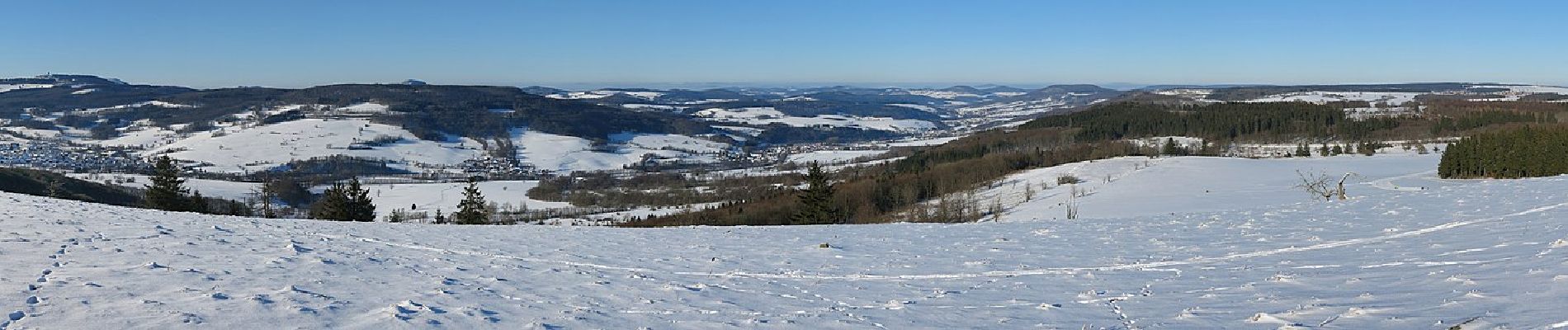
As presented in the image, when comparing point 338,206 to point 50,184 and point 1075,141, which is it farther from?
point 1075,141

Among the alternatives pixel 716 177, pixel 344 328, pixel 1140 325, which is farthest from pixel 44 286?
pixel 716 177

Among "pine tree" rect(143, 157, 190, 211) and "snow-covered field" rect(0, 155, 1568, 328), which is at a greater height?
"snow-covered field" rect(0, 155, 1568, 328)

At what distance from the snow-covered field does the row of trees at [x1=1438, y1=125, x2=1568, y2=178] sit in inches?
1428

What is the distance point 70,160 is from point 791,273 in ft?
752

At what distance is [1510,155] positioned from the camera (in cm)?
5306

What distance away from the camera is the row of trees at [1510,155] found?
49.3m

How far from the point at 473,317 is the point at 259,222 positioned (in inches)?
508

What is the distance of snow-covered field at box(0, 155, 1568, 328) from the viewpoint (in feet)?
29.6

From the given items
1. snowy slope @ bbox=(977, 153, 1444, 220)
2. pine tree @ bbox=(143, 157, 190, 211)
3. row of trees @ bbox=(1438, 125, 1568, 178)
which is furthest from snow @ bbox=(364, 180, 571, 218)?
row of trees @ bbox=(1438, 125, 1568, 178)

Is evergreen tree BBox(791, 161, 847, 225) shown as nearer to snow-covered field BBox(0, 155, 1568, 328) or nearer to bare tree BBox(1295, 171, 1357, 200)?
bare tree BBox(1295, 171, 1357, 200)

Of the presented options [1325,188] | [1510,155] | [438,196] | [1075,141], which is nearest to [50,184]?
[438,196]

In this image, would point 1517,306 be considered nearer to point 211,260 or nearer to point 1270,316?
point 1270,316

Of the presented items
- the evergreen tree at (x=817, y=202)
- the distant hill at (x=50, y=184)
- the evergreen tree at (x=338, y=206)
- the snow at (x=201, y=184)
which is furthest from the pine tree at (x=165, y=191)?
the snow at (x=201, y=184)

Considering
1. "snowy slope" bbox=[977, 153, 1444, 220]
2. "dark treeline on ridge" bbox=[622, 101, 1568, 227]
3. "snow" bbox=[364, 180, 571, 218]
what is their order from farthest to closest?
"snow" bbox=[364, 180, 571, 218], "dark treeline on ridge" bbox=[622, 101, 1568, 227], "snowy slope" bbox=[977, 153, 1444, 220]
